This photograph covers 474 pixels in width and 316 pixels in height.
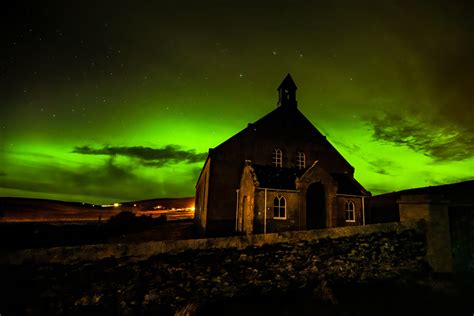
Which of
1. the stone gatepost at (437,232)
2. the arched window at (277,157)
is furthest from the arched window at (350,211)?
the stone gatepost at (437,232)

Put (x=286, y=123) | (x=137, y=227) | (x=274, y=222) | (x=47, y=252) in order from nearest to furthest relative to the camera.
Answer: (x=47, y=252), (x=274, y=222), (x=286, y=123), (x=137, y=227)

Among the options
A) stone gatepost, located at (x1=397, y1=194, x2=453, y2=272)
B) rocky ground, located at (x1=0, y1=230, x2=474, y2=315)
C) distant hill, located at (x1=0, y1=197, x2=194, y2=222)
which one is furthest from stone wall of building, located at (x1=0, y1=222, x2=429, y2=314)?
distant hill, located at (x1=0, y1=197, x2=194, y2=222)

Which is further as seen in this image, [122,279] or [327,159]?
[327,159]

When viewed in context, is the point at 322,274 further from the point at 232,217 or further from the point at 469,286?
the point at 232,217

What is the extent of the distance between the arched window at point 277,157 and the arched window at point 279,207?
549 cm

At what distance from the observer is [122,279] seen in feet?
17.3

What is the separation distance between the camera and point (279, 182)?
1723 centimetres

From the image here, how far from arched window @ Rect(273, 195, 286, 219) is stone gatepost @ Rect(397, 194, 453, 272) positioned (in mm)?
9378

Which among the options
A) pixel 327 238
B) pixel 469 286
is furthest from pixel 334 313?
pixel 469 286

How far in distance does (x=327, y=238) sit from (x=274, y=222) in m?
9.15

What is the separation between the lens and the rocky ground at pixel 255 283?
4.86 meters

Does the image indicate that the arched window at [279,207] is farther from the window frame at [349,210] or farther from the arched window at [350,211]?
the arched window at [350,211]

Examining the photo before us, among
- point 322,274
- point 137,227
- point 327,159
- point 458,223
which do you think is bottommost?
point 137,227

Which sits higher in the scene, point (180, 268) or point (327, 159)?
point (327, 159)
